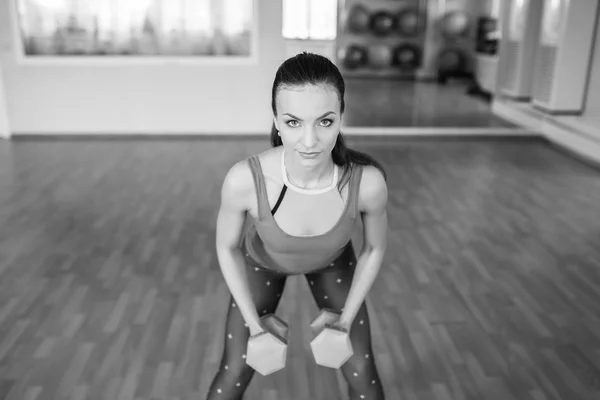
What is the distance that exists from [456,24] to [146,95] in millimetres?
6424

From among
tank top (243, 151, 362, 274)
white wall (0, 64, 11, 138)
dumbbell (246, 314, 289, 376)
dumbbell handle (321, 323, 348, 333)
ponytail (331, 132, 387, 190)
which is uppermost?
ponytail (331, 132, 387, 190)

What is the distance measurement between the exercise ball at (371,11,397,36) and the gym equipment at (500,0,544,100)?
366 cm

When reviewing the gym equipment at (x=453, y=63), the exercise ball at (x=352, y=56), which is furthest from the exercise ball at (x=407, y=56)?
the gym equipment at (x=453, y=63)

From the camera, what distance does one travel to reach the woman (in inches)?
51.1

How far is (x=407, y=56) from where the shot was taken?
10766 mm

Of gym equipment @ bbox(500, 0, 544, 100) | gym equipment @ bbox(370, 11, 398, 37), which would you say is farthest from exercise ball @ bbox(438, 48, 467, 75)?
gym equipment @ bbox(500, 0, 544, 100)

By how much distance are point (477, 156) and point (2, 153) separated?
14.3ft

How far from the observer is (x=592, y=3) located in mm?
5762

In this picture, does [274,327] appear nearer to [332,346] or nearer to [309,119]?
[332,346]

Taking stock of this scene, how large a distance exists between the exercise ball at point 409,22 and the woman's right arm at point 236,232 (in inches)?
393

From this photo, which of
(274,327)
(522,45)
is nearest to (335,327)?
(274,327)

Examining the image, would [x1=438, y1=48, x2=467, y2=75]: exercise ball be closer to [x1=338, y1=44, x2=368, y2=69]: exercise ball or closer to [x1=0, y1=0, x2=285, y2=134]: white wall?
[x1=338, y1=44, x2=368, y2=69]: exercise ball

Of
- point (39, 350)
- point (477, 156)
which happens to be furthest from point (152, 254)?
point (477, 156)

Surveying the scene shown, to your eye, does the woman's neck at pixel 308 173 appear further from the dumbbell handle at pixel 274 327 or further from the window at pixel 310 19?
the window at pixel 310 19
